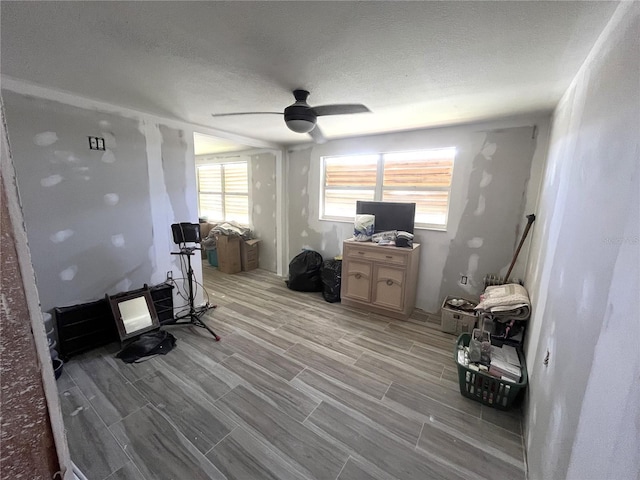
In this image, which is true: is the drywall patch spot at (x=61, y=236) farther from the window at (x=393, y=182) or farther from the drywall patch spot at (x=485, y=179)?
the drywall patch spot at (x=485, y=179)

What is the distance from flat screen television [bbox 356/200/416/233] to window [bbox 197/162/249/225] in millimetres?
2628

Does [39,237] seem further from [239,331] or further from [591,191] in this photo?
[591,191]

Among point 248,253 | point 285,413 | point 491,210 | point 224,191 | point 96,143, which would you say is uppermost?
point 96,143

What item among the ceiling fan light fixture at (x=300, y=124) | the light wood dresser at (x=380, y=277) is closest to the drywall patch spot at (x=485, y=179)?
the light wood dresser at (x=380, y=277)

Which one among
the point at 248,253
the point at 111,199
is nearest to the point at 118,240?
the point at 111,199

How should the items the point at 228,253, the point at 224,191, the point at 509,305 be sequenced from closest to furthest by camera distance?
the point at 509,305
the point at 228,253
the point at 224,191

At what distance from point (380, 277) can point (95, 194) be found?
3038 mm

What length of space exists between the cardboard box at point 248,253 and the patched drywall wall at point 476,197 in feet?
7.99

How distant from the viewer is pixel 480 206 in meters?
2.93

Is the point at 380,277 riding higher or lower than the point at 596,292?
lower

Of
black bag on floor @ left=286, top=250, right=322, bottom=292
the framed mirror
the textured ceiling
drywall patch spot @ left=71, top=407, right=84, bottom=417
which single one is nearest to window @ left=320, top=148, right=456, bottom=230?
black bag on floor @ left=286, top=250, right=322, bottom=292

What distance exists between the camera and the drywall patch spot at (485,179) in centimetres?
285

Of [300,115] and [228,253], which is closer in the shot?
[300,115]

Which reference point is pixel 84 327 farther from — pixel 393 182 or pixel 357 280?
pixel 393 182
